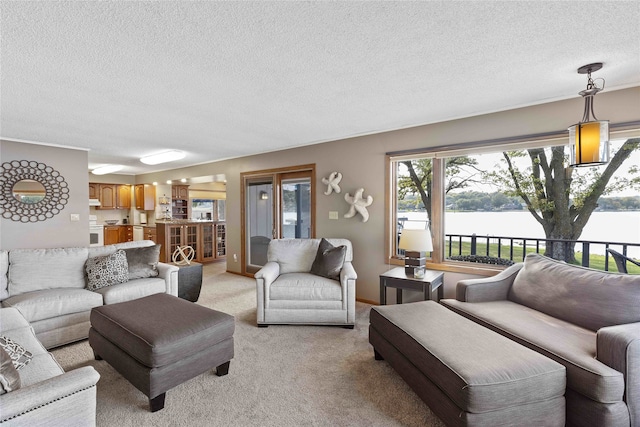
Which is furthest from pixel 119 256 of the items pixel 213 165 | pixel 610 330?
pixel 610 330

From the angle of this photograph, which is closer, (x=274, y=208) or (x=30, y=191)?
(x=30, y=191)

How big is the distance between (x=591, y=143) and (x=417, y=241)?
161cm

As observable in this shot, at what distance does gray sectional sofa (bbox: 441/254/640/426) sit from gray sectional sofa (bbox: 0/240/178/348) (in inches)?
126

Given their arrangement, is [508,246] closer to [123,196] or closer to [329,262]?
[329,262]

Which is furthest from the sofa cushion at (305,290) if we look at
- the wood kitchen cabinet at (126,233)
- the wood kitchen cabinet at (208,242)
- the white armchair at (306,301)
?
the wood kitchen cabinet at (126,233)

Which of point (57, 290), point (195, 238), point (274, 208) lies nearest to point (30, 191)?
point (57, 290)

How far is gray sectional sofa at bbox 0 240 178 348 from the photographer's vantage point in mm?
2674

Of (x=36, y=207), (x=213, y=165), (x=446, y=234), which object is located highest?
(x=213, y=165)

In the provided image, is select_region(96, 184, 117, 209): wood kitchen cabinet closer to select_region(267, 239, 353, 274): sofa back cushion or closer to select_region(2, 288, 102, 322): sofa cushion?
select_region(2, 288, 102, 322): sofa cushion

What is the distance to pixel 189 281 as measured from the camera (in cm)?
395

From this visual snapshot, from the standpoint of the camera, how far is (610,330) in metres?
1.67

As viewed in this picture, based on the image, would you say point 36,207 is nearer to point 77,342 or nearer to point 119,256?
point 119,256

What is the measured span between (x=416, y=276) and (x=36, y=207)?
535 cm

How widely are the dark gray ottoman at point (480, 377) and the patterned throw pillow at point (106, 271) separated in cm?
298
